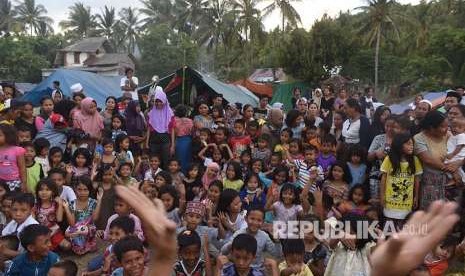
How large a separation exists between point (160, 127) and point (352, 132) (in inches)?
106

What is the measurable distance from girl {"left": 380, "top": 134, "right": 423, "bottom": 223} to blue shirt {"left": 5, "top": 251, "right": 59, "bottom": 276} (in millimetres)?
3129

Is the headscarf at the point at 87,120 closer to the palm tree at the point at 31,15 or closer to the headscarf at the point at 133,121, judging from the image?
the headscarf at the point at 133,121

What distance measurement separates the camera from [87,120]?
22.6ft

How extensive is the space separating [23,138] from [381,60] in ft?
89.5

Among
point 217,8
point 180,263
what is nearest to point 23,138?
point 180,263

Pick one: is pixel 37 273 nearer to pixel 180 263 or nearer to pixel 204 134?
pixel 180 263

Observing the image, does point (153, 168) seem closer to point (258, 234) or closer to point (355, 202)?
point (258, 234)

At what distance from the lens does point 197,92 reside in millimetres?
11414

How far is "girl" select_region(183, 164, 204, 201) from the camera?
237 inches

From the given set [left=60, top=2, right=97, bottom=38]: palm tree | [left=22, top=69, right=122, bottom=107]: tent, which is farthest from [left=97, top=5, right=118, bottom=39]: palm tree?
[left=22, top=69, right=122, bottom=107]: tent

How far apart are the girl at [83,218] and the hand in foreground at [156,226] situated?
13.8ft

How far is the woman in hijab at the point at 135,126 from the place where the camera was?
734 centimetres

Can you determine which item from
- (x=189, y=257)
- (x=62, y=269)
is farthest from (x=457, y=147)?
(x=62, y=269)

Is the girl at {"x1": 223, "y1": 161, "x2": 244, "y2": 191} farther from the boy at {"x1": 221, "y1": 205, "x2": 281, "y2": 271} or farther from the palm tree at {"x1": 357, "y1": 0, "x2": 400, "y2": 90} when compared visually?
the palm tree at {"x1": 357, "y1": 0, "x2": 400, "y2": 90}
